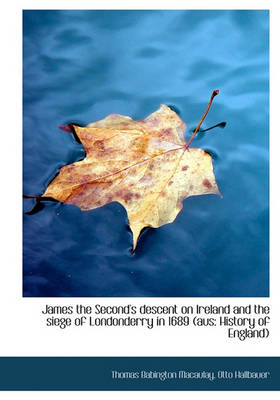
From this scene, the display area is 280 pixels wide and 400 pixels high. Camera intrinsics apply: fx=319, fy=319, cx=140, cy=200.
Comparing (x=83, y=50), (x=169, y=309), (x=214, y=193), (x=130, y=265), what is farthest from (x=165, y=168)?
(x=83, y=50)

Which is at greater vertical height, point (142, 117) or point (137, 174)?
point (142, 117)

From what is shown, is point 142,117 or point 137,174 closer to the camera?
point 137,174

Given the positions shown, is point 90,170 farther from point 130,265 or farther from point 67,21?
point 67,21
